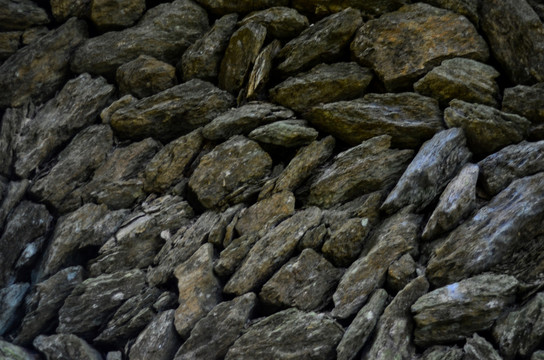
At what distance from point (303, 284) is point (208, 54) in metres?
11.5

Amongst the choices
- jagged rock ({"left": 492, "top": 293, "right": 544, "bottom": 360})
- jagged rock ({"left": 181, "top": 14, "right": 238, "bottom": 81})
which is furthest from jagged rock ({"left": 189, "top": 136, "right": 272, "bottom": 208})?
jagged rock ({"left": 492, "top": 293, "right": 544, "bottom": 360})

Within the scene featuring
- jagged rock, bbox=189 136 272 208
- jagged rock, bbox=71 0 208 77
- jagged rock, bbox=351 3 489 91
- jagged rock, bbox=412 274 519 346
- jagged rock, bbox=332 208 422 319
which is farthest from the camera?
jagged rock, bbox=71 0 208 77

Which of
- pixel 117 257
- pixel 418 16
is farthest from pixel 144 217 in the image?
pixel 418 16

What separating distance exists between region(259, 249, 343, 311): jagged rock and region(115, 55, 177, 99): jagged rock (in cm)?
1060

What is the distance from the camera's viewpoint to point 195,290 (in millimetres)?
16094

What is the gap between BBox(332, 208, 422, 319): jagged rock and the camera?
47.3 ft

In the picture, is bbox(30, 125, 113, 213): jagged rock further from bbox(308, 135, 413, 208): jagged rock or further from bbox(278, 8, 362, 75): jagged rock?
bbox(308, 135, 413, 208): jagged rock

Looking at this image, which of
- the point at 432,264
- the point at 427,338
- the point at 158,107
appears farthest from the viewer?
the point at 158,107

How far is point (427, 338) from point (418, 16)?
42.8 ft

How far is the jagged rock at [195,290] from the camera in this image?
51.5 ft

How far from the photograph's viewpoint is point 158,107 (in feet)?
64.6

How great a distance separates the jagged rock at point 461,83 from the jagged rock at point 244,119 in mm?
5721

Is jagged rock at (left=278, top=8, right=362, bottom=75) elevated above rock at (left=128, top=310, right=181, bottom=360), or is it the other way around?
jagged rock at (left=278, top=8, right=362, bottom=75)

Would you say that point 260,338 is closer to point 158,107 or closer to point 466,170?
point 466,170
